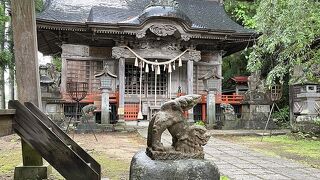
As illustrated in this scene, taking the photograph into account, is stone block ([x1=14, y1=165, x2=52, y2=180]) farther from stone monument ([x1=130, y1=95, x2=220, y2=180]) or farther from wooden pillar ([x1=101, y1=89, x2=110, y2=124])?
wooden pillar ([x1=101, y1=89, x2=110, y2=124])

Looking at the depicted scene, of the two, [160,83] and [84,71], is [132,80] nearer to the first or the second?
Answer: [160,83]

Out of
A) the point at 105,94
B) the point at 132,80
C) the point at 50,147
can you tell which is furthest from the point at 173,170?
the point at 132,80

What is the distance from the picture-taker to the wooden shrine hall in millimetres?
15562

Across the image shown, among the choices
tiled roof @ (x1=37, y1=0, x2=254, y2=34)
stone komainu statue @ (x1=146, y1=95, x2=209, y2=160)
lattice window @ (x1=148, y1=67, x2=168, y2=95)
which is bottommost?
stone komainu statue @ (x1=146, y1=95, x2=209, y2=160)

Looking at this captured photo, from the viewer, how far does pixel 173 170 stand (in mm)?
4133

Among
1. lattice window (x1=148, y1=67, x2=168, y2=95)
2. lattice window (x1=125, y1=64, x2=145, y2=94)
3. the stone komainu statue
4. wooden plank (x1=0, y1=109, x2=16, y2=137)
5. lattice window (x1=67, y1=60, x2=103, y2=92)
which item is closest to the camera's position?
wooden plank (x1=0, y1=109, x2=16, y2=137)

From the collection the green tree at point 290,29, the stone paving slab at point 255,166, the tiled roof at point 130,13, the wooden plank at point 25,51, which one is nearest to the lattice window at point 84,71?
the tiled roof at point 130,13

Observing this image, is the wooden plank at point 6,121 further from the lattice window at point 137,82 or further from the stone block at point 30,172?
the lattice window at point 137,82

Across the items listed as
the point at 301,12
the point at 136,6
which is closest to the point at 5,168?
the point at 301,12

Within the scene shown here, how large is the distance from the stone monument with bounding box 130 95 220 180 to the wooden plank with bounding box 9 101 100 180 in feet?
2.19

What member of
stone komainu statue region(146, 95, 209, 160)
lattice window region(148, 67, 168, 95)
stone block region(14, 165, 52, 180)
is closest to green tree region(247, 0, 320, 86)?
stone komainu statue region(146, 95, 209, 160)

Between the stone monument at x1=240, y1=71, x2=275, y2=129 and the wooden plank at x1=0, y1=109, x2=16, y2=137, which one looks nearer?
the wooden plank at x1=0, y1=109, x2=16, y2=137

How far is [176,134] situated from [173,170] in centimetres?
42

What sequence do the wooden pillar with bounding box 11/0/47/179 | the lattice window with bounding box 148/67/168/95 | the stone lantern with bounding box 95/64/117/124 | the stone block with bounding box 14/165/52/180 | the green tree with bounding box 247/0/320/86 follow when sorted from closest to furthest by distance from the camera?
the stone block with bounding box 14/165/52/180
the wooden pillar with bounding box 11/0/47/179
the green tree with bounding box 247/0/320/86
the stone lantern with bounding box 95/64/117/124
the lattice window with bounding box 148/67/168/95
